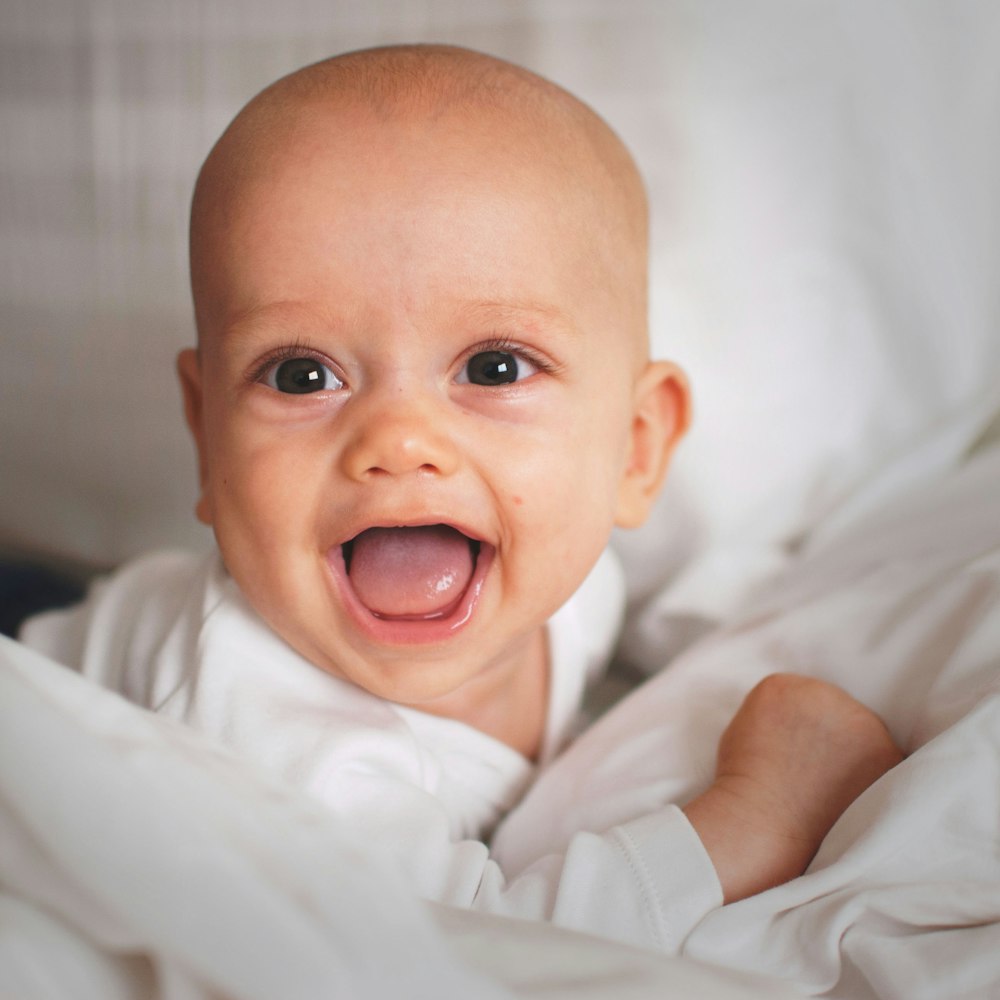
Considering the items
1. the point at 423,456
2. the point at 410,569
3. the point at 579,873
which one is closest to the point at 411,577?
the point at 410,569

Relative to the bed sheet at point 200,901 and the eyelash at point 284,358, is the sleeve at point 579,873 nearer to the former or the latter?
the bed sheet at point 200,901

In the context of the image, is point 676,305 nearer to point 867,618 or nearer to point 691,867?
point 867,618

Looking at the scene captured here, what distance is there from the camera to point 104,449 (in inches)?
50.1

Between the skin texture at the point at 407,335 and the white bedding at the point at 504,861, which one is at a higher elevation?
the skin texture at the point at 407,335

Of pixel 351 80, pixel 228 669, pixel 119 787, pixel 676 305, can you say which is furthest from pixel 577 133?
pixel 119 787

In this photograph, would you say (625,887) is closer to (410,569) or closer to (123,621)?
(410,569)

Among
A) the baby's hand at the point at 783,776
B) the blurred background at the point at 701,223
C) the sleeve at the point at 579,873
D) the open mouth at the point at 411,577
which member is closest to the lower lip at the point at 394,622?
the open mouth at the point at 411,577

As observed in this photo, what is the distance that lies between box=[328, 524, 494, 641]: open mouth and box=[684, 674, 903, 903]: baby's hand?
22cm

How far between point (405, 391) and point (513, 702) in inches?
15.5

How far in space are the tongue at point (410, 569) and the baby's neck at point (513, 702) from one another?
0.18 metres

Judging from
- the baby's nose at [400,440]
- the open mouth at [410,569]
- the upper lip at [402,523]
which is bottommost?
the open mouth at [410,569]

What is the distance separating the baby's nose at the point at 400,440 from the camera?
723mm

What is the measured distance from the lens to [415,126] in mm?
767

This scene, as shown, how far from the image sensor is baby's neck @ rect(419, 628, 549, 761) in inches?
38.4
